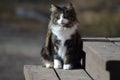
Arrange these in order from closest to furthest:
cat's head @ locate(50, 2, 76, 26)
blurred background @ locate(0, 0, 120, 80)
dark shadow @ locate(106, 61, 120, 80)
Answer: dark shadow @ locate(106, 61, 120, 80) → cat's head @ locate(50, 2, 76, 26) → blurred background @ locate(0, 0, 120, 80)

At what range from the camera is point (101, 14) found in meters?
14.2

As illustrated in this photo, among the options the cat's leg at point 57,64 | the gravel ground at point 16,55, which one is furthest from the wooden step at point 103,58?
the gravel ground at point 16,55

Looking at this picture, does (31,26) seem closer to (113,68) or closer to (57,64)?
(57,64)

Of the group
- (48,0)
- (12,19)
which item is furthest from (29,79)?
(48,0)

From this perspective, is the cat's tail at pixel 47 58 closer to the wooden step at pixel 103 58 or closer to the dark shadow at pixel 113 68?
the wooden step at pixel 103 58

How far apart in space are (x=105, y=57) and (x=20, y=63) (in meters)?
4.99

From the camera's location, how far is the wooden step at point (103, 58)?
12.5ft

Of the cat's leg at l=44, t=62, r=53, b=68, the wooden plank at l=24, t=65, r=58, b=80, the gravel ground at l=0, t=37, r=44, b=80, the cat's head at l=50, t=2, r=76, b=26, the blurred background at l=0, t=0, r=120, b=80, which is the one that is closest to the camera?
the wooden plank at l=24, t=65, r=58, b=80

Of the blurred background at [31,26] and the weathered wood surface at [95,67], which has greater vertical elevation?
the weathered wood surface at [95,67]

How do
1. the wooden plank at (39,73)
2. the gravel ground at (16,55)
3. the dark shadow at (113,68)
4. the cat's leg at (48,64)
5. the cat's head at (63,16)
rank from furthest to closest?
the gravel ground at (16,55), the cat's leg at (48,64), the cat's head at (63,16), the wooden plank at (39,73), the dark shadow at (113,68)

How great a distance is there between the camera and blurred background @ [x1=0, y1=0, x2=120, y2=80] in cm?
902

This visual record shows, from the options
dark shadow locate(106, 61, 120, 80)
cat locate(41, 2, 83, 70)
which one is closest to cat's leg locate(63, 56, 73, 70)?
cat locate(41, 2, 83, 70)

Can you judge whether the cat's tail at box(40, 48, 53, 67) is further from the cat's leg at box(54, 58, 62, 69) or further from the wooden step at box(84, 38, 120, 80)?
the wooden step at box(84, 38, 120, 80)

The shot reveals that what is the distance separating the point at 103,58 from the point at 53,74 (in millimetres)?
699
